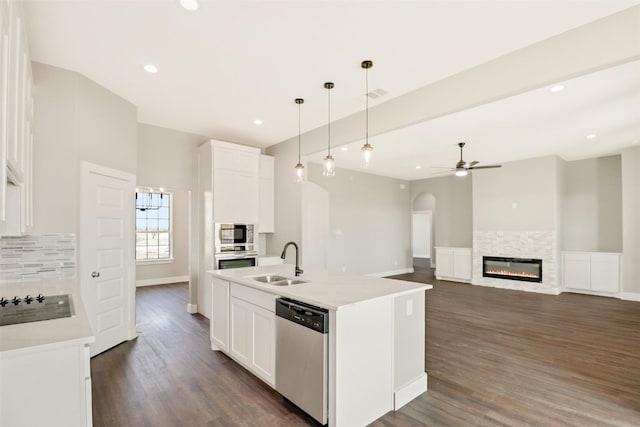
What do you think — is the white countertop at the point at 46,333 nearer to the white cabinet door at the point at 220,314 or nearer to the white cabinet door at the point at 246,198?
the white cabinet door at the point at 220,314

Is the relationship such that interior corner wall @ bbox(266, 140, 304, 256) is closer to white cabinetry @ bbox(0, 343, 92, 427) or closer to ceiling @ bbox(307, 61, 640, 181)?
Result: ceiling @ bbox(307, 61, 640, 181)

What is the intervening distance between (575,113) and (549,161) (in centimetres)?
295

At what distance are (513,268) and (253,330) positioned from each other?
6.57 metres

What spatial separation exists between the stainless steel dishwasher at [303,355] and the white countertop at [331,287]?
79 millimetres

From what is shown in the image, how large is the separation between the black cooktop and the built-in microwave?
272cm

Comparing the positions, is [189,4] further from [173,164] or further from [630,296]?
[630,296]

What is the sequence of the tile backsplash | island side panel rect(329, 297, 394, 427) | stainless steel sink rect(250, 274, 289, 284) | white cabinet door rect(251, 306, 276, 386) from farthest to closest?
stainless steel sink rect(250, 274, 289, 284) < the tile backsplash < white cabinet door rect(251, 306, 276, 386) < island side panel rect(329, 297, 394, 427)

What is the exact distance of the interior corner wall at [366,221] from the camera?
7.64 m

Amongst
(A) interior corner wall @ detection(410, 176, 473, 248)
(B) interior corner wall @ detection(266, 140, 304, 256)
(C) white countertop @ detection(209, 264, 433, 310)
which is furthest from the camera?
(A) interior corner wall @ detection(410, 176, 473, 248)

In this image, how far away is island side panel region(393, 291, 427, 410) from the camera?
2.51m

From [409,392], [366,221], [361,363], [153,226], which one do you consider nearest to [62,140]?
[361,363]

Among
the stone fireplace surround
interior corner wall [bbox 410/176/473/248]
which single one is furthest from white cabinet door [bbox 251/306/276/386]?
interior corner wall [bbox 410/176/473/248]

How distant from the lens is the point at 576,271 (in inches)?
261

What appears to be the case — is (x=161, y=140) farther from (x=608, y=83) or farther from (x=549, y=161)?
(x=549, y=161)
